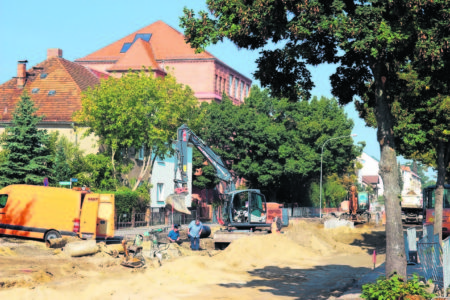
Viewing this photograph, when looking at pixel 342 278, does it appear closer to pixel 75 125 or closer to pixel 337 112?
pixel 75 125

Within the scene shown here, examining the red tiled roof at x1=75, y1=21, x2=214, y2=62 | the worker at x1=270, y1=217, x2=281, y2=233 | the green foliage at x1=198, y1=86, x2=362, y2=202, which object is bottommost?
the worker at x1=270, y1=217, x2=281, y2=233

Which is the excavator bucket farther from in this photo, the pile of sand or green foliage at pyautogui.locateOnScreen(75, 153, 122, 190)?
green foliage at pyautogui.locateOnScreen(75, 153, 122, 190)

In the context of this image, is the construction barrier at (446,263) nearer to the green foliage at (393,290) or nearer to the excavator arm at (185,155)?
the green foliage at (393,290)

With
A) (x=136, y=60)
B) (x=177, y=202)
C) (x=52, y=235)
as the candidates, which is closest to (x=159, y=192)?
(x=136, y=60)

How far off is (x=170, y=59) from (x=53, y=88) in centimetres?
2918

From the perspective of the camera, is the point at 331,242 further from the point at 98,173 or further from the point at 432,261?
the point at 432,261

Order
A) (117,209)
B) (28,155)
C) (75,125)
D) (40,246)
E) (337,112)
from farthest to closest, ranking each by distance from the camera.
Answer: (337,112) → (75,125) → (117,209) → (28,155) → (40,246)

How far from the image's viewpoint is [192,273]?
2300cm

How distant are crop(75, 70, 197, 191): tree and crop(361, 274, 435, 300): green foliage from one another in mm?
34683

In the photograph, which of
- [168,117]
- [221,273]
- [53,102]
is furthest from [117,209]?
[221,273]

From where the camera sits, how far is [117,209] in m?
47.8

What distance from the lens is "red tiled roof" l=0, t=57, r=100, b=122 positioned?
180ft

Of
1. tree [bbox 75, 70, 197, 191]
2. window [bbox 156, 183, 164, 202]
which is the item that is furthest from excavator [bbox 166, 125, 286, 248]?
window [bbox 156, 183, 164, 202]

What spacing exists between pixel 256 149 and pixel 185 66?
17.2 m
